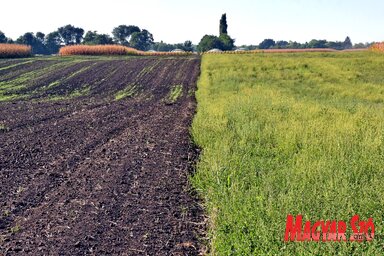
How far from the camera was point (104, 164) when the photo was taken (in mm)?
7648

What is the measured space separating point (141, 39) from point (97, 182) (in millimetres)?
114675

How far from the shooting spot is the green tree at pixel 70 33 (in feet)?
407

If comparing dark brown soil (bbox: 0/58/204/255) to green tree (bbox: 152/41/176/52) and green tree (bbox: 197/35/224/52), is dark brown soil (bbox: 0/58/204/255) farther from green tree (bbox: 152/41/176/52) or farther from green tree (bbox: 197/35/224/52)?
green tree (bbox: 152/41/176/52)

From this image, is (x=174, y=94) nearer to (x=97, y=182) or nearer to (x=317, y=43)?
(x=97, y=182)

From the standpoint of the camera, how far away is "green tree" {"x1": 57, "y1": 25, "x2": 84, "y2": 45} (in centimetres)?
12412

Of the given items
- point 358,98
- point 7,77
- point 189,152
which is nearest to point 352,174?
point 189,152

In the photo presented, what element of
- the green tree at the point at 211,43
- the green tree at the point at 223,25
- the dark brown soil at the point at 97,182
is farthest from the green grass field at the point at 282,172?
the green tree at the point at 223,25

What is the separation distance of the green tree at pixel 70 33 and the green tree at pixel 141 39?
2189 cm

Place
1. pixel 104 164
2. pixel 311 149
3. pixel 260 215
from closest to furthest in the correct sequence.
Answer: pixel 260 215 < pixel 311 149 < pixel 104 164

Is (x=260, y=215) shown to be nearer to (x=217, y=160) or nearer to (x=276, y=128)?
(x=217, y=160)

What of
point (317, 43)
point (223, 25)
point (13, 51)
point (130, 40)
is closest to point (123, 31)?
point (130, 40)

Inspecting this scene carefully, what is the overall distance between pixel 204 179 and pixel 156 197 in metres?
0.86

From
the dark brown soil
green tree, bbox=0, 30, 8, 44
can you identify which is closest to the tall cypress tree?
green tree, bbox=0, 30, 8, 44

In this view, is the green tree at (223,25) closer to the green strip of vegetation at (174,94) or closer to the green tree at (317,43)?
the green tree at (317,43)
